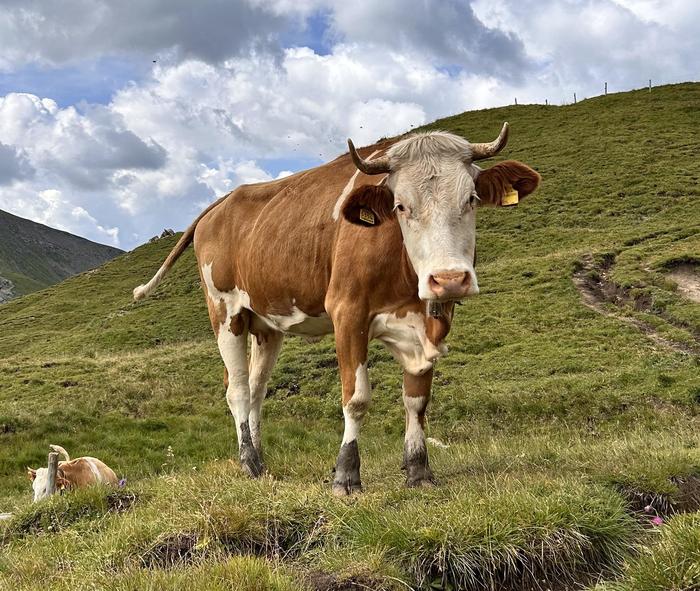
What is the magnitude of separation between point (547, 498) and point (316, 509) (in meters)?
1.78

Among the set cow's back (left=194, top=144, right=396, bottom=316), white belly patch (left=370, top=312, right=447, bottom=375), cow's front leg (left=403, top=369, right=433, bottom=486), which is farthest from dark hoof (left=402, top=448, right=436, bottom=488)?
cow's back (left=194, top=144, right=396, bottom=316)

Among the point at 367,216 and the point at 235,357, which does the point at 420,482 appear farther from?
the point at 235,357

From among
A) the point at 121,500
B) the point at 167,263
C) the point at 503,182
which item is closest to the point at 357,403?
the point at 503,182

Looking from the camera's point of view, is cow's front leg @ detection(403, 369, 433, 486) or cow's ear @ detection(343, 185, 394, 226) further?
cow's front leg @ detection(403, 369, 433, 486)

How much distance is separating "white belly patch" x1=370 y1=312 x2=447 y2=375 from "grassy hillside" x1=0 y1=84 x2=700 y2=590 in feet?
3.95

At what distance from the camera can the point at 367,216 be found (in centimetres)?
600

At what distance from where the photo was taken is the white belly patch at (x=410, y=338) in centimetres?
613

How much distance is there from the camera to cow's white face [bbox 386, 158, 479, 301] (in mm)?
5000

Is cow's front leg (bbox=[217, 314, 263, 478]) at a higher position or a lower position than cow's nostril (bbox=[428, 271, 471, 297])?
lower

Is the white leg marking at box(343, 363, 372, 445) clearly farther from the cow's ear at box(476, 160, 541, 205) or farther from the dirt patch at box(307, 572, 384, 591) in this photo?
the dirt patch at box(307, 572, 384, 591)

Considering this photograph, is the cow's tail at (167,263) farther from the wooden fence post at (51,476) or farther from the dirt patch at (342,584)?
the dirt patch at (342,584)

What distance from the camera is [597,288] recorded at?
970 inches

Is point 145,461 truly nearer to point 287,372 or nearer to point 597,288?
point 287,372

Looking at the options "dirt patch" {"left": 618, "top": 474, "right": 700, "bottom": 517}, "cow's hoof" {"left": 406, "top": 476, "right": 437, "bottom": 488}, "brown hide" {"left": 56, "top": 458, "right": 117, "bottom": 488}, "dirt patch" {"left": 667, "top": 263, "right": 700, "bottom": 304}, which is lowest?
"brown hide" {"left": 56, "top": 458, "right": 117, "bottom": 488}
